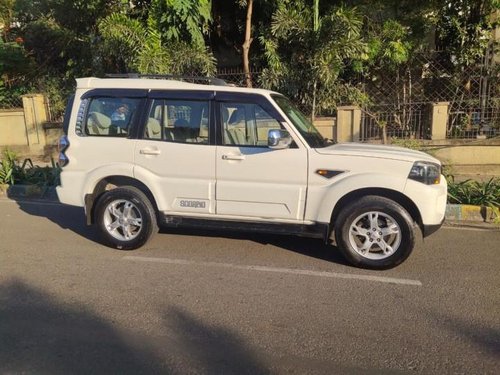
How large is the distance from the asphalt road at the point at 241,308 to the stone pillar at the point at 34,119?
7.03m

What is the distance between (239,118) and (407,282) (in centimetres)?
241

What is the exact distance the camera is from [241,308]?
414 centimetres

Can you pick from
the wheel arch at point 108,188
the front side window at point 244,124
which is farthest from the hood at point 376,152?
the wheel arch at point 108,188

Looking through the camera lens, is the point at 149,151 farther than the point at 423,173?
Answer: Yes

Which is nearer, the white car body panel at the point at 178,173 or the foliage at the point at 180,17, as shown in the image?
the white car body panel at the point at 178,173

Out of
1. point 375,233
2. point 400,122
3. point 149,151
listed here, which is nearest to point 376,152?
point 375,233

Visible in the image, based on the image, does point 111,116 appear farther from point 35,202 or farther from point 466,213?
point 466,213

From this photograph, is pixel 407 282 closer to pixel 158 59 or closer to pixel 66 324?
pixel 66 324

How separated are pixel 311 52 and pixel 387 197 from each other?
6.50 m

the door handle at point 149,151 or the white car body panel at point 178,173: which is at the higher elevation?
the door handle at point 149,151

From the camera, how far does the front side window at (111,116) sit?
18.3 feet

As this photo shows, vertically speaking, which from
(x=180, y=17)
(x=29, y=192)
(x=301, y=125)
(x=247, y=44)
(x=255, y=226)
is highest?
(x=180, y=17)

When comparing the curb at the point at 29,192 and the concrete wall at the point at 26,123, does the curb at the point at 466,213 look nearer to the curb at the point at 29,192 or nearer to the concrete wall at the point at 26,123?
the curb at the point at 29,192

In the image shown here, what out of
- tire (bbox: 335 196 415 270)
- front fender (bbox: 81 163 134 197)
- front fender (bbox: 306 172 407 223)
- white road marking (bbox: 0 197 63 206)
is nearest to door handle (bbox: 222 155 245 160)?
front fender (bbox: 306 172 407 223)
